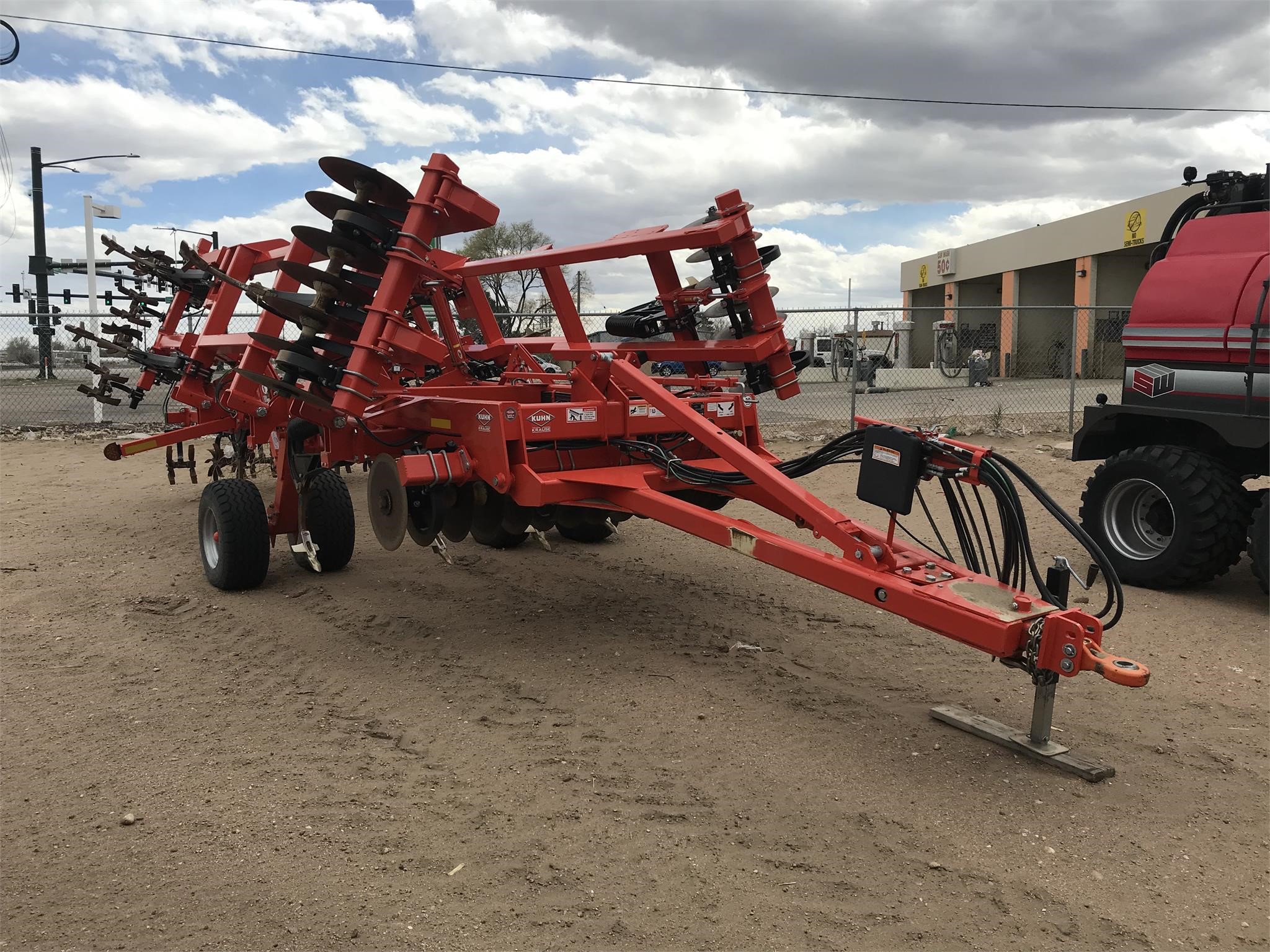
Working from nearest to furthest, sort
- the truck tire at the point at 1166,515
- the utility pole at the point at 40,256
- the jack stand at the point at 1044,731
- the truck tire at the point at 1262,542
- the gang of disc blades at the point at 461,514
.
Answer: the jack stand at the point at 1044,731 → the gang of disc blades at the point at 461,514 → the truck tire at the point at 1262,542 → the truck tire at the point at 1166,515 → the utility pole at the point at 40,256

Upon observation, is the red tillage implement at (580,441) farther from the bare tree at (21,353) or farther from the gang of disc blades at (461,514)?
the bare tree at (21,353)

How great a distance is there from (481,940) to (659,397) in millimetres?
2640

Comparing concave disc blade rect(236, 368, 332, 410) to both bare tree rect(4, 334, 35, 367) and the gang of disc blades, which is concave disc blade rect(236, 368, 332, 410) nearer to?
the gang of disc blades

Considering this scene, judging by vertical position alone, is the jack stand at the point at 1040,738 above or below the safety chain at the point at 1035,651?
below

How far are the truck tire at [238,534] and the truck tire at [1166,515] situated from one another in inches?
203

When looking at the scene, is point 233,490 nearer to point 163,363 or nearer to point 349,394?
point 349,394

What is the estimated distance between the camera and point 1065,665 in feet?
10.6

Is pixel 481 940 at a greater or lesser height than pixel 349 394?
lesser

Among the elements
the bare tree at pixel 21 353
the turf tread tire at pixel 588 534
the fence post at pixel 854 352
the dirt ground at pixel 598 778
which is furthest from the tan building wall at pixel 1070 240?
the bare tree at pixel 21 353

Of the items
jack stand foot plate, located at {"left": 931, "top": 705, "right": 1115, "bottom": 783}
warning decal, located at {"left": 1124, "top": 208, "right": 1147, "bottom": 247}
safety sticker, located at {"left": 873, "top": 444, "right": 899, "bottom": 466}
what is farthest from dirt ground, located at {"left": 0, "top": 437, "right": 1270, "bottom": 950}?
warning decal, located at {"left": 1124, "top": 208, "right": 1147, "bottom": 247}

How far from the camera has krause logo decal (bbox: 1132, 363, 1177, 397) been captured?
6277 millimetres

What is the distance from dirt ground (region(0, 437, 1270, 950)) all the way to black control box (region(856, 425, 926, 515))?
977 millimetres

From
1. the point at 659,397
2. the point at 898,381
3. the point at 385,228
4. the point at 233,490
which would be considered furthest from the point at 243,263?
Result: the point at 898,381

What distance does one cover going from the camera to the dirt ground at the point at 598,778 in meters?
2.76
